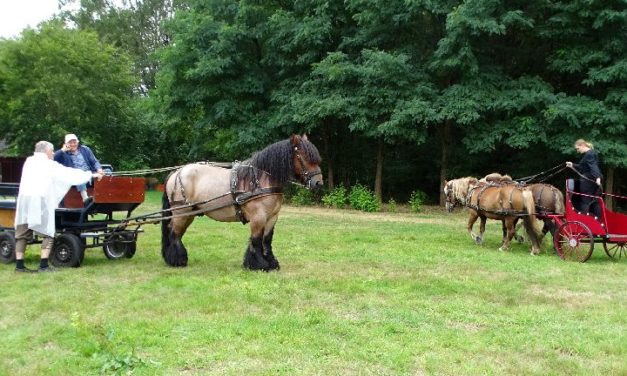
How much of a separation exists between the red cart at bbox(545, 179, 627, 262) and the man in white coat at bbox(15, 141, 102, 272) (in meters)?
8.28

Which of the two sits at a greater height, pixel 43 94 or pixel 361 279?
pixel 43 94

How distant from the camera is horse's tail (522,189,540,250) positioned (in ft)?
36.4

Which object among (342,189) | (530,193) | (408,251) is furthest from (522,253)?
(342,189)

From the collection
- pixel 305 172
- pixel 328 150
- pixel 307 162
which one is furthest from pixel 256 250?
pixel 328 150

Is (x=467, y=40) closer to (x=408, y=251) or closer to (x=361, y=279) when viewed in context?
(x=408, y=251)

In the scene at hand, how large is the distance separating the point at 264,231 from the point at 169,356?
396 centimetres

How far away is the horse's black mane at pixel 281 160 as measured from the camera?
27.9 feet

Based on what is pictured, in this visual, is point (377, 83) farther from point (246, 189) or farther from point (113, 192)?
point (113, 192)

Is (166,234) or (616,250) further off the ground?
(166,234)

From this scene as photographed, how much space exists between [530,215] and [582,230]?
1147 millimetres

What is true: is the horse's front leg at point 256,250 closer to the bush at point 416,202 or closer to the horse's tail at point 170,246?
the horse's tail at point 170,246

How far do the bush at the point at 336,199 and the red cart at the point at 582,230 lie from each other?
11733 millimetres

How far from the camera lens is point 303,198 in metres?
23.2

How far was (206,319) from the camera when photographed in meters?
6.00
